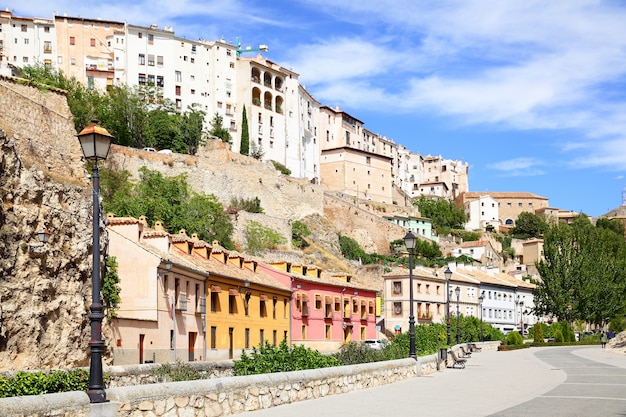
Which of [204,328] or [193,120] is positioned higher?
[193,120]

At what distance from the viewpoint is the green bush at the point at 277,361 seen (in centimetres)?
1736

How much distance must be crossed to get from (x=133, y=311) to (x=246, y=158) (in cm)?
6184

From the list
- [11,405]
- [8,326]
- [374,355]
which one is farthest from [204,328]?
[11,405]

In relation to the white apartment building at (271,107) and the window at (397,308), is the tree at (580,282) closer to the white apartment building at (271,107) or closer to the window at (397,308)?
the window at (397,308)

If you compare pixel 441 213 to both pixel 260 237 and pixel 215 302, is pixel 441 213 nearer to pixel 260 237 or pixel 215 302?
pixel 260 237

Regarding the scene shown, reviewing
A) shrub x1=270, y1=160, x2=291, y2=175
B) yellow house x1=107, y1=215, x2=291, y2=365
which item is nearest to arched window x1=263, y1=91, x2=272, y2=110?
shrub x1=270, y1=160, x2=291, y2=175

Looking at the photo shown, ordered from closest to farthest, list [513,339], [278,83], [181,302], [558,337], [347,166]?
[181,302] < [513,339] < [558,337] < [278,83] < [347,166]

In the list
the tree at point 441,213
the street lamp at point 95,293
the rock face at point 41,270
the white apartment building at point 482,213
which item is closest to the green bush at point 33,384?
the street lamp at point 95,293

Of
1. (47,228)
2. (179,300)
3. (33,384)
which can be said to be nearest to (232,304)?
(179,300)

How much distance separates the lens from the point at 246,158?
9519 cm

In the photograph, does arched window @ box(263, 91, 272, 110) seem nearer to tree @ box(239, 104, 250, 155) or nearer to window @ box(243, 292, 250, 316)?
tree @ box(239, 104, 250, 155)

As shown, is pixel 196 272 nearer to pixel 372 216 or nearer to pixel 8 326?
pixel 8 326

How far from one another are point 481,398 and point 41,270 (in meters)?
18.8

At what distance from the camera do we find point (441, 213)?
138m
